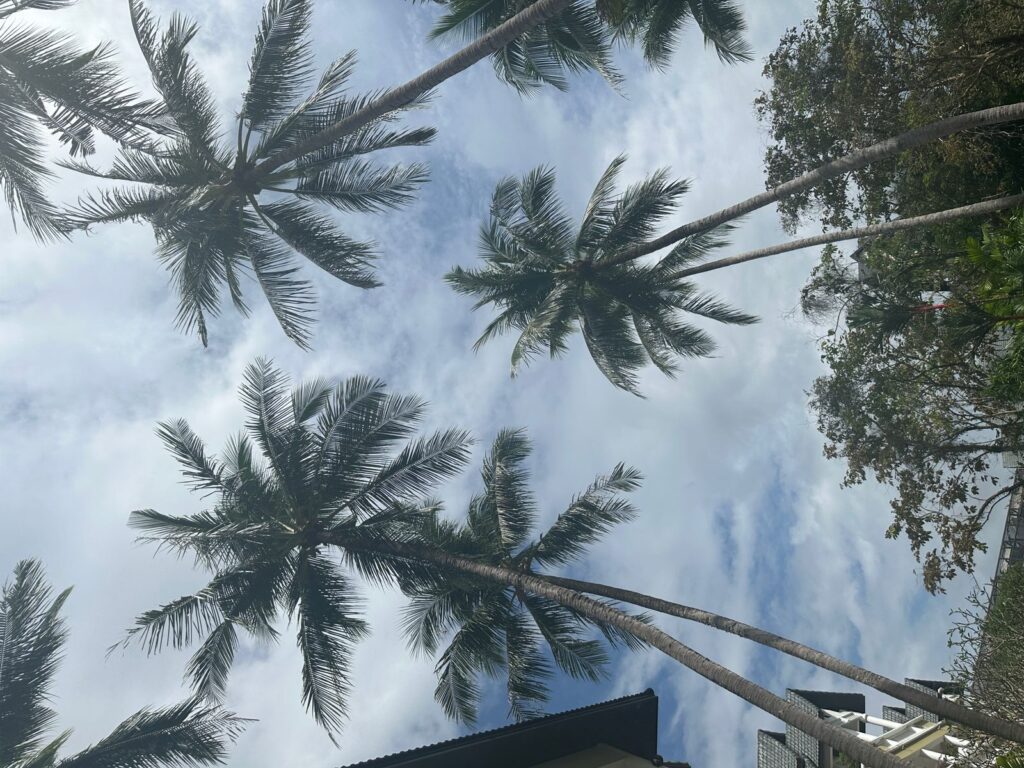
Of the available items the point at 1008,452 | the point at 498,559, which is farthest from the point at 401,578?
the point at 1008,452

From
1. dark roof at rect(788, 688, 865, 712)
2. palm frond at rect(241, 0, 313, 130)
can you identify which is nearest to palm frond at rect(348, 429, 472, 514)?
palm frond at rect(241, 0, 313, 130)

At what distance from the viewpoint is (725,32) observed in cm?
1655

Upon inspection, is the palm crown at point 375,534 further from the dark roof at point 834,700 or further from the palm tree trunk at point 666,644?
the dark roof at point 834,700

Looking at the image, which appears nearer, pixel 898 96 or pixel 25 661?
pixel 25 661

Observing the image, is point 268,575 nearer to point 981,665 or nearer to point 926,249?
point 981,665

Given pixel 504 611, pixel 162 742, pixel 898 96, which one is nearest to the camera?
pixel 162 742

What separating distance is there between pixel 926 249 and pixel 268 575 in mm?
17393

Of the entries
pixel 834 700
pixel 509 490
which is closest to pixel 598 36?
pixel 509 490

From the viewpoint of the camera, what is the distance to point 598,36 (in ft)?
52.3

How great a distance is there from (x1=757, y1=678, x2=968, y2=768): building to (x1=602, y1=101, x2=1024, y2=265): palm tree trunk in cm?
934

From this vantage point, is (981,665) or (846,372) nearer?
(981,665)

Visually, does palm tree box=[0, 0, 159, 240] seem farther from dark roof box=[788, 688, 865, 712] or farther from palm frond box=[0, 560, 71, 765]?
dark roof box=[788, 688, 865, 712]

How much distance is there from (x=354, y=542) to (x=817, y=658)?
810 centimetres

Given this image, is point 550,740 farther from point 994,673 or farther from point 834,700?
point 834,700
